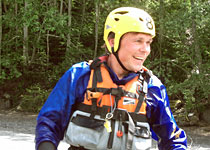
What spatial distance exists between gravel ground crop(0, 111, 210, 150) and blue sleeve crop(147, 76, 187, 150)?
630 centimetres

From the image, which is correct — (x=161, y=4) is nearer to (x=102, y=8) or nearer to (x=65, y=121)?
(x=102, y=8)

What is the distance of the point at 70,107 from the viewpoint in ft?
6.91

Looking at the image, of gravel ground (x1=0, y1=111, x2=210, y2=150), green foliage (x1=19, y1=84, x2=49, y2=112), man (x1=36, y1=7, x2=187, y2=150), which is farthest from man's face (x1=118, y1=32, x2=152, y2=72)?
green foliage (x1=19, y1=84, x2=49, y2=112)

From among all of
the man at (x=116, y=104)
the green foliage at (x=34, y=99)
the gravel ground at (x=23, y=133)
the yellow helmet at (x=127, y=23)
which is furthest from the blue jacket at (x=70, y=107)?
the green foliage at (x=34, y=99)

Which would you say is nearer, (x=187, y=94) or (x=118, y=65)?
(x=118, y=65)

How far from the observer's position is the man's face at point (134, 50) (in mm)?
2146

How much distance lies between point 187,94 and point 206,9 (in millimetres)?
2625

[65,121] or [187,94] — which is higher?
[65,121]

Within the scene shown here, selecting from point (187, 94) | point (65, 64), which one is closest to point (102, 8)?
point (65, 64)

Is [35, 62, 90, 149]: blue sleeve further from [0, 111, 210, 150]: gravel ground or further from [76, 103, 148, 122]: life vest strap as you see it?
[0, 111, 210, 150]: gravel ground

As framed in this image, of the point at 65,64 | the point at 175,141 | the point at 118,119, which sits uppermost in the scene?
the point at 118,119

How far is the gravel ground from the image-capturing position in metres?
9.06

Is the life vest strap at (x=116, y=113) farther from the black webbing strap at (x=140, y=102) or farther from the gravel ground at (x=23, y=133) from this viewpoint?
the gravel ground at (x=23, y=133)

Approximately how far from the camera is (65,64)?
15.6m
